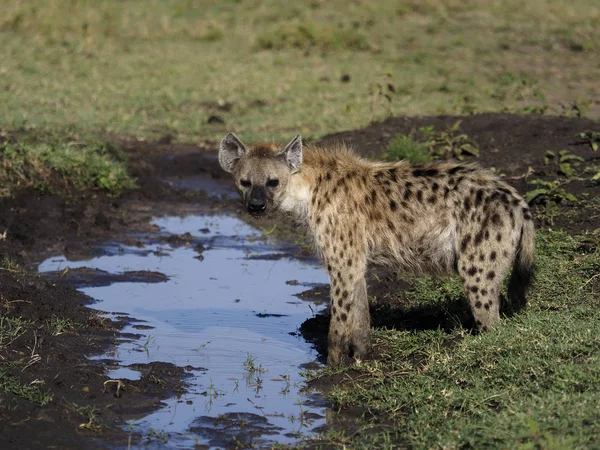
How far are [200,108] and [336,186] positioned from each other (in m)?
7.13

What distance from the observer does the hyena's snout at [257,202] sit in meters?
6.27

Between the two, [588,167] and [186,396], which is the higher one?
[588,167]

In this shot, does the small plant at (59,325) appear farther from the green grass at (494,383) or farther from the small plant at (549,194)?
the small plant at (549,194)

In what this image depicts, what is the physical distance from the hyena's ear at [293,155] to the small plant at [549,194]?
2646 millimetres

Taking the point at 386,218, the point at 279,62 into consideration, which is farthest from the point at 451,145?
the point at 279,62

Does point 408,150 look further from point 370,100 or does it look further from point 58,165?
point 370,100

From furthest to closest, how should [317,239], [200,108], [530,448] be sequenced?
1. [200,108]
2. [317,239]
3. [530,448]

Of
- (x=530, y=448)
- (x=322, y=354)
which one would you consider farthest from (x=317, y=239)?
(x=530, y=448)

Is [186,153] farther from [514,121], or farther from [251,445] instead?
[251,445]

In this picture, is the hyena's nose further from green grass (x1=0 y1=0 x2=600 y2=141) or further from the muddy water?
green grass (x1=0 y1=0 x2=600 y2=141)

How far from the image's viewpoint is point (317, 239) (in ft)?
20.5

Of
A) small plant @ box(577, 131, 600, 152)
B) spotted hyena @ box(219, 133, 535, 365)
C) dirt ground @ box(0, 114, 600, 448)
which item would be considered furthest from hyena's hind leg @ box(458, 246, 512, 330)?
small plant @ box(577, 131, 600, 152)

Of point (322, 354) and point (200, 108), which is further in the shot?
point (200, 108)

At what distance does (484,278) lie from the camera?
5.86 metres
